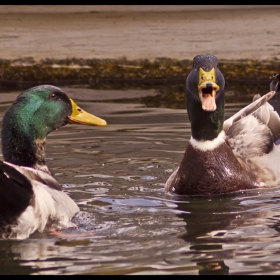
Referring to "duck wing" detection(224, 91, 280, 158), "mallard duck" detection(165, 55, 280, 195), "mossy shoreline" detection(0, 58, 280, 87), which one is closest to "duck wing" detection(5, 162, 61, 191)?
"mallard duck" detection(165, 55, 280, 195)

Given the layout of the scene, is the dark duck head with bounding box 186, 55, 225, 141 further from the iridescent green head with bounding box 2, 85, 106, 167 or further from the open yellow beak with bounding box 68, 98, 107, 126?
the iridescent green head with bounding box 2, 85, 106, 167

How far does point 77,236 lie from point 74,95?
4901 mm

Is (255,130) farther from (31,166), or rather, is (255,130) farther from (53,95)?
(31,166)

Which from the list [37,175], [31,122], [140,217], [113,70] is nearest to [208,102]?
[140,217]

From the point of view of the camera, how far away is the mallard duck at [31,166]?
193 inches

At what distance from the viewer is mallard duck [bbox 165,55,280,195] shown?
6.20m

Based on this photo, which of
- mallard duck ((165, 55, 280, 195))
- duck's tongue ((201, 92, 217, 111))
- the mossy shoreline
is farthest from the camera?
the mossy shoreline

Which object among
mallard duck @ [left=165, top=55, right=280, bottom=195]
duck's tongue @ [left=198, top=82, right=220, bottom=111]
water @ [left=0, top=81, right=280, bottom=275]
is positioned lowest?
water @ [left=0, top=81, right=280, bottom=275]

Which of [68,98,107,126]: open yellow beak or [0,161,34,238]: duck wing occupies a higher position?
[68,98,107,126]: open yellow beak

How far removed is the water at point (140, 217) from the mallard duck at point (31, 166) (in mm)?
115

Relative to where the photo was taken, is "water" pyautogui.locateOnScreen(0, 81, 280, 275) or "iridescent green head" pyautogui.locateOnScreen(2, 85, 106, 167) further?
"iridescent green head" pyautogui.locateOnScreen(2, 85, 106, 167)

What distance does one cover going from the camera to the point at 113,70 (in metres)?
10.5

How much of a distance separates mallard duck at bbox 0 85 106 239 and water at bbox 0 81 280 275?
115 millimetres

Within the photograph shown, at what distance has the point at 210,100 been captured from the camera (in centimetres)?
612
